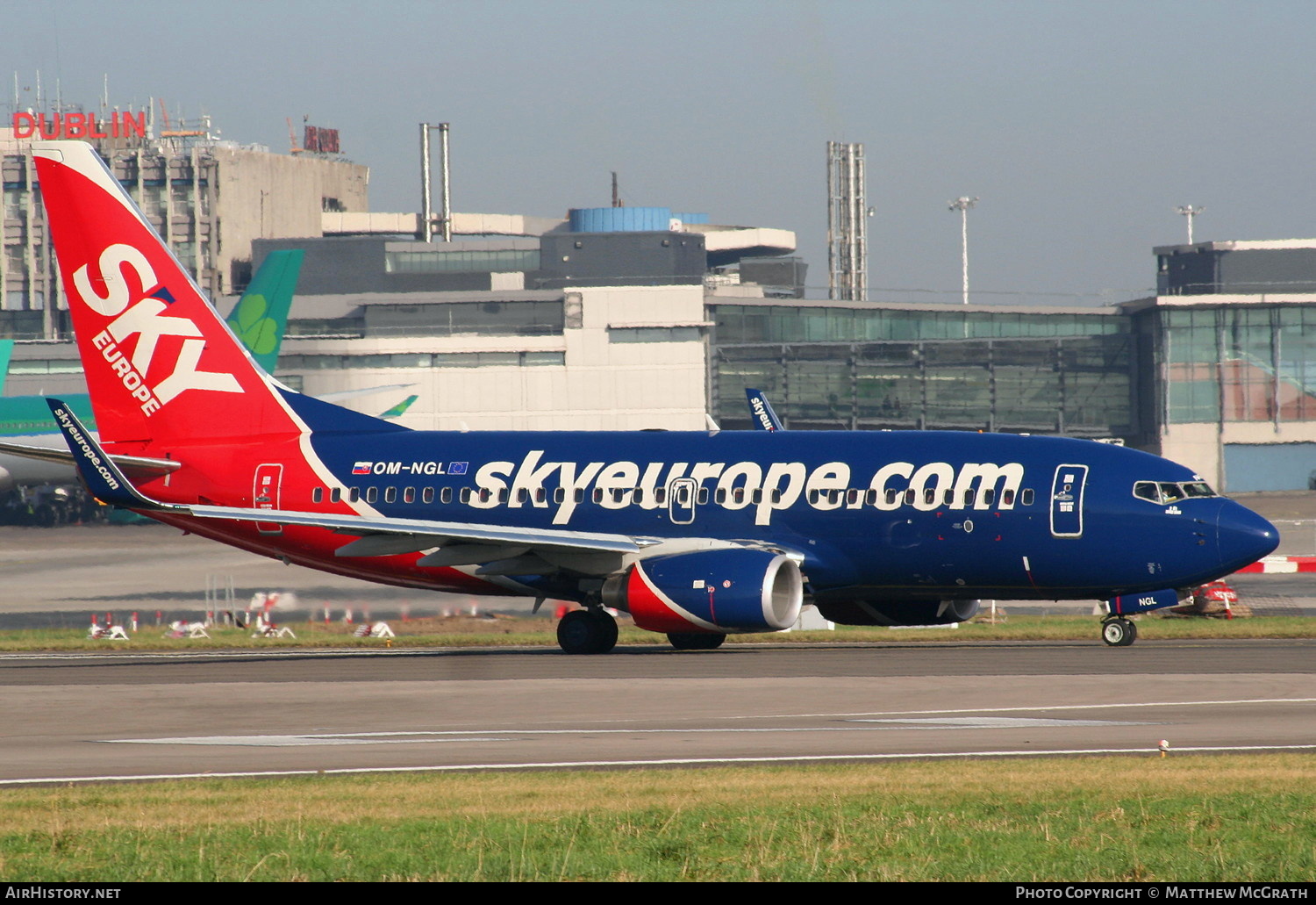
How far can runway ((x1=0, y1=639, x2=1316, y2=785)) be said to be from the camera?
59.8 feet

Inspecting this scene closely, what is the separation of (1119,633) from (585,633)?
10.3 metres

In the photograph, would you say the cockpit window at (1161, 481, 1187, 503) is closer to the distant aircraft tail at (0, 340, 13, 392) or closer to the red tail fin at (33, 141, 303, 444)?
the red tail fin at (33, 141, 303, 444)

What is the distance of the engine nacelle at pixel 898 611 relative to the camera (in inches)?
1331

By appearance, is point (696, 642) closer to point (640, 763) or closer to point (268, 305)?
point (640, 763)

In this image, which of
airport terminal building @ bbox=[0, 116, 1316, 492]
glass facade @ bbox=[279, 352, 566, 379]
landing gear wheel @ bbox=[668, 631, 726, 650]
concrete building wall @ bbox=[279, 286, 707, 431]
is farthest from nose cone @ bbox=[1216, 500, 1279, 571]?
glass facade @ bbox=[279, 352, 566, 379]

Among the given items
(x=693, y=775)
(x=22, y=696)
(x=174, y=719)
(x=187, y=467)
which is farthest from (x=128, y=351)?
(x=693, y=775)

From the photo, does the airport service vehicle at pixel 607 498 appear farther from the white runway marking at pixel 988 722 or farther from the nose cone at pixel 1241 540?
the white runway marking at pixel 988 722

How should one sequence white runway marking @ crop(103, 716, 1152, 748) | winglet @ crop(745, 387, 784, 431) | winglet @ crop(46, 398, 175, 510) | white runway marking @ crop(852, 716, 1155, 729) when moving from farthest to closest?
winglet @ crop(745, 387, 784, 431)
winglet @ crop(46, 398, 175, 510)
white runway marking @ crop(852, 716, 1155, 729)
white runway marking @ crop(103, 716, 1152, 748)

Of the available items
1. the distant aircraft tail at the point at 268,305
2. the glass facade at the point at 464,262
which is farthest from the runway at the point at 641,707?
the glass facade at the point at 464,262

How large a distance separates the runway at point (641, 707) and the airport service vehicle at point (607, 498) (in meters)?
1.34

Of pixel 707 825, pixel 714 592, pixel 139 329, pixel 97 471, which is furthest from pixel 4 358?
pixel 707 825

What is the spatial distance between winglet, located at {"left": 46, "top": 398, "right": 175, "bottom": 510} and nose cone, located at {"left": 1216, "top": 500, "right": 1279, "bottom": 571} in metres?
19.8

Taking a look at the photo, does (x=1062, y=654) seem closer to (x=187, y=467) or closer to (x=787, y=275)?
(x=187, y=467)

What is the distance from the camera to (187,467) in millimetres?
37531
